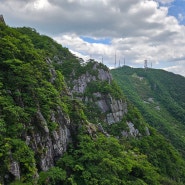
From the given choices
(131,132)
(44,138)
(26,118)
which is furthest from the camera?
(131,132)

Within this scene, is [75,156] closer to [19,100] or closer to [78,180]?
[78,180]

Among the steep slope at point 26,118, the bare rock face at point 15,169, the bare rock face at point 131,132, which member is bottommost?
the bare rock face at point 131,132

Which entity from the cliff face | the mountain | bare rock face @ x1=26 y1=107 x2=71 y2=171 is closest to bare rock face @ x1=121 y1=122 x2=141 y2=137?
the cliff face

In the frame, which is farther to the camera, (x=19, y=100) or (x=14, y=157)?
(x=19, y=100)

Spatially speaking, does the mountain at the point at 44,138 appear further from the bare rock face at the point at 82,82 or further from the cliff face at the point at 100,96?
the bare rock face at the point at 82,82

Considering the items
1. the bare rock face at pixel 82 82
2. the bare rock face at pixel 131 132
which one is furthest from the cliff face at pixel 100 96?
the bare rock face at pixel 131 132

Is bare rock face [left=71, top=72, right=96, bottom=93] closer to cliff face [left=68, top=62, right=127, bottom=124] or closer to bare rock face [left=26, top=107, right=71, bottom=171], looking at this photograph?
cliff face [left=68, top=62, right=127, bottom=124]

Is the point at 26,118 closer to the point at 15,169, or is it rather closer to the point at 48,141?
the point at 48,141

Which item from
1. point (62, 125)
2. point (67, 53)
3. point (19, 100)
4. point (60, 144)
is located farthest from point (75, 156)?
point (67, 53)

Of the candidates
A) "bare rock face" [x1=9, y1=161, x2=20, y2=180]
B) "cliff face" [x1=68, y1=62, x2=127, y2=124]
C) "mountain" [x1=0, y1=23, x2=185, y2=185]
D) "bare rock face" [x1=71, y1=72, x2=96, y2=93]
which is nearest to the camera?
"bare rock face" [x1=9, y1=161, x2=20, y2=180]

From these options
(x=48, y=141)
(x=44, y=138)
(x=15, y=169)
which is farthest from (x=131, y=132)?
(x=15, y=169)

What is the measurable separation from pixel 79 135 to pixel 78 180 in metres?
6.68

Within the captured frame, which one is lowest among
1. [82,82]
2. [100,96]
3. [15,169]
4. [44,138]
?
[15,169]

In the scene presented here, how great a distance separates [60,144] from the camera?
29.8m
